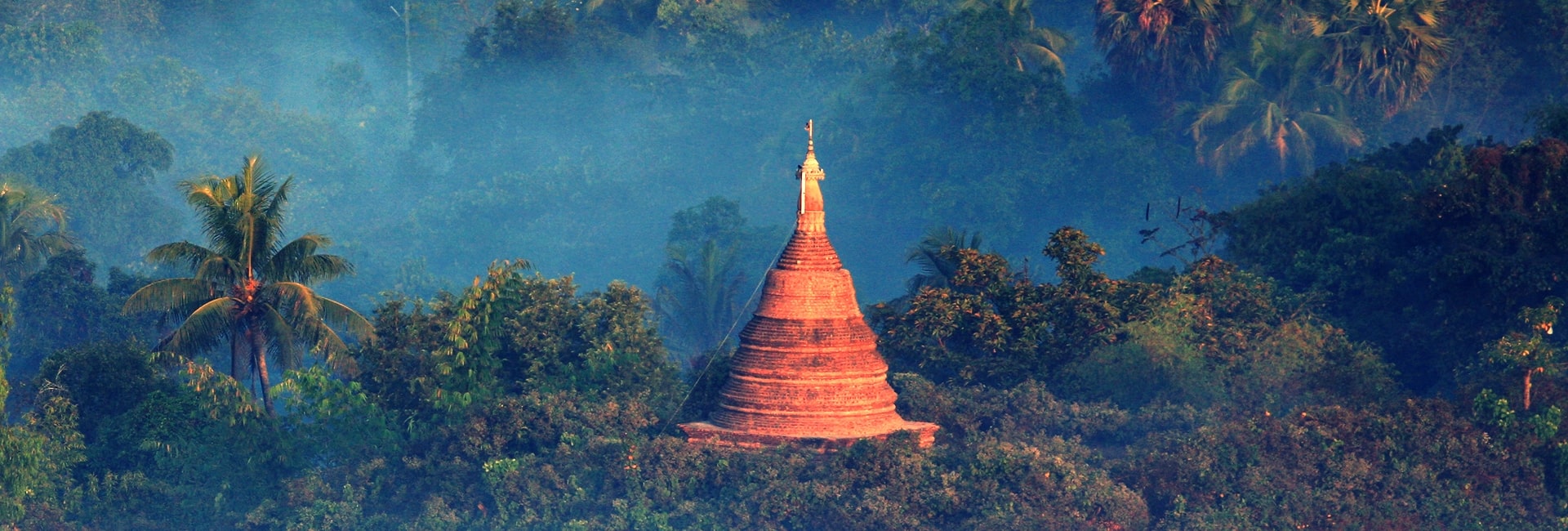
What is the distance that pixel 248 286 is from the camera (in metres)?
52.1

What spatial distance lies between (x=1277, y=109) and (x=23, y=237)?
3839cm

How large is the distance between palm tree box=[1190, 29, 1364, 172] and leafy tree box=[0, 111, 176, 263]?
1474 inches

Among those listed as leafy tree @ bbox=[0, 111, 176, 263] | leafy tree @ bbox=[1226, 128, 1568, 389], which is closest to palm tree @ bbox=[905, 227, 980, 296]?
leafy tree @ bbox=[1226, 128, 1568, 389]

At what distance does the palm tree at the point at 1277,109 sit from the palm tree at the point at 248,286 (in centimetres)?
3624

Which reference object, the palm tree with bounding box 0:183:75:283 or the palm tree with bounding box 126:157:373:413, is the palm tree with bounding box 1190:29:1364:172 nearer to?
the palm tree with bounding box 0:183:75:283

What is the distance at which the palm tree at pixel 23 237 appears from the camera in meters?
66.8

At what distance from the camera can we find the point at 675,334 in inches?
3201

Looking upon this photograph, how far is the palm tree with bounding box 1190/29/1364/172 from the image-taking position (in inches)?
3076

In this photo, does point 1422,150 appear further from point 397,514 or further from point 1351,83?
point 397,514

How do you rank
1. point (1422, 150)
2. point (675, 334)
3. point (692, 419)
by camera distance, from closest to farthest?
point (692, 419) < point (1422, 150) < point (675, 334)

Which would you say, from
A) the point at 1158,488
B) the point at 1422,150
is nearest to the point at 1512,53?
the point at 1422,150

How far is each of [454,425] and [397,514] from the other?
210cm

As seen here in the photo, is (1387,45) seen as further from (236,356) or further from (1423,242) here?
(236,356)

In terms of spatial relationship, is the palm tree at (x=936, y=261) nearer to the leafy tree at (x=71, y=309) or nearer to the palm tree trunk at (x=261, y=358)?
the palm tree trunk at (x=261, y=358)
